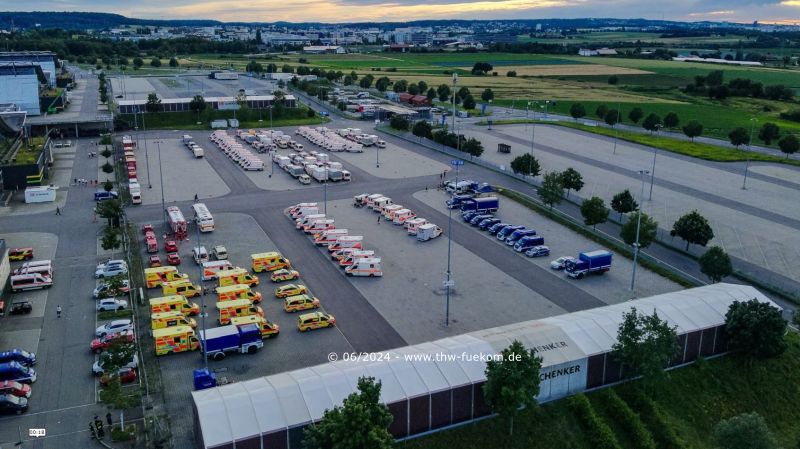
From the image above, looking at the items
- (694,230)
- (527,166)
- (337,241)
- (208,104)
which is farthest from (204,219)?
(208,104)

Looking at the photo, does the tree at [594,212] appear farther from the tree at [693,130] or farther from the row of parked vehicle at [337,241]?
the tree at [693,130]

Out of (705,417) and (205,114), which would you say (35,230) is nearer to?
(705,417)

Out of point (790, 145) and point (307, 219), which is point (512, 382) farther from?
point (790, 145)

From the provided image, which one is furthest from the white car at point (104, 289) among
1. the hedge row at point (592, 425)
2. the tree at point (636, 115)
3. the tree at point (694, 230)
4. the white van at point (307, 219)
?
the tree at point (636, 115)

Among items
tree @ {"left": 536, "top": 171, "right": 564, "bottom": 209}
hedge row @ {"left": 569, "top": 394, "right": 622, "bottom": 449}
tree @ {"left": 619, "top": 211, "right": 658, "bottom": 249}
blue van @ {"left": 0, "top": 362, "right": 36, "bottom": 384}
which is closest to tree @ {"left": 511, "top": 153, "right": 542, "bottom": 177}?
tree @ {"left": 536, "top": 171, "right": 564, "bottom": 209}

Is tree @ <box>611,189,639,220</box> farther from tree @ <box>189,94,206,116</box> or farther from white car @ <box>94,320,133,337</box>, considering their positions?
tree @ <box>189,94,206,116</box>

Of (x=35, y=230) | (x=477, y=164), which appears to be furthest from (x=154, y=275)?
(x=477, y=164)
